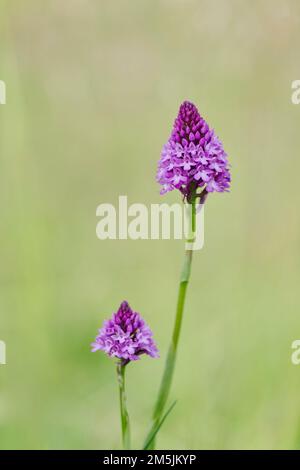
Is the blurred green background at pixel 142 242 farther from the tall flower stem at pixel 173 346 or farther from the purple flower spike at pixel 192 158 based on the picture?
the purple flower spike at pixel 192 158

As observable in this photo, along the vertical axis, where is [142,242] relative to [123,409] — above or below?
above

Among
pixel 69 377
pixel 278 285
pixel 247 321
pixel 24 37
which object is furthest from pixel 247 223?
pixel 24 37

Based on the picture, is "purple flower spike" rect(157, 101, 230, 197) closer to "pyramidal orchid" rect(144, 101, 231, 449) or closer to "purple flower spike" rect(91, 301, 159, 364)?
"pyramidal orchid" rect(144, 101, 231, 449)

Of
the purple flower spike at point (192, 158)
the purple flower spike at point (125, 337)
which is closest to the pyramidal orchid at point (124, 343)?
the purple flower spike at point (125, 337)

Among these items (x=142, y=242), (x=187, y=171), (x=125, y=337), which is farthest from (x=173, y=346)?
(x=142, y=242)

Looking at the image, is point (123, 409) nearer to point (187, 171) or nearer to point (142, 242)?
point (187, 171)
